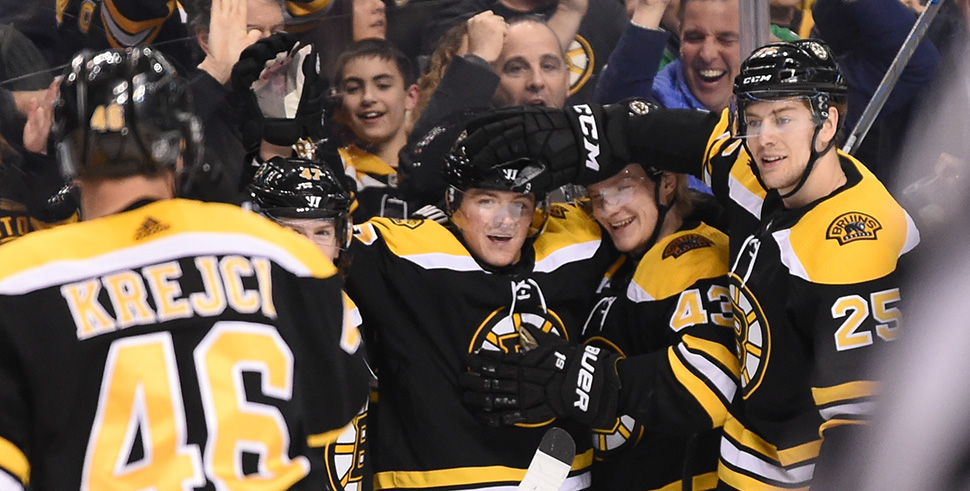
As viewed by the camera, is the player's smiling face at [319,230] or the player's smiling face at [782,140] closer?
the player's smiling face at [782,140]

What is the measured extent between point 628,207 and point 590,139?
0.20m

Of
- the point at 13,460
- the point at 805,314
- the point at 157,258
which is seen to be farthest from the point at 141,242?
the point at 805,314

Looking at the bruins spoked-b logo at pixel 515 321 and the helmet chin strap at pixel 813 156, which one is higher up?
the helmet chin strap at pixel 813 156

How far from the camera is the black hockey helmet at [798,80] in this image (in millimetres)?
2338

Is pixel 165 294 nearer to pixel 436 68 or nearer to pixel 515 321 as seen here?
pixel 515 321

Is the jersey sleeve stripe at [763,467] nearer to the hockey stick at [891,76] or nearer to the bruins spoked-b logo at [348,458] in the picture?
the bruins spoked-b logo at [348,458]

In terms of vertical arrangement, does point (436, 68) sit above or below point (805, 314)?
above

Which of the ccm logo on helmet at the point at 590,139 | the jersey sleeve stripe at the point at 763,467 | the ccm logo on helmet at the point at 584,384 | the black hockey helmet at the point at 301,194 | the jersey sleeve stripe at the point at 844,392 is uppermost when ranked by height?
the ccm logo on helmet at the point at 590,139

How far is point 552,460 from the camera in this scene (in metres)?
2.62

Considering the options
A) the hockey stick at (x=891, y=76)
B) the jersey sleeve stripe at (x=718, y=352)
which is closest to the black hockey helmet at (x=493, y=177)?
the jersey sleeve stripe at (x=718, y=352)

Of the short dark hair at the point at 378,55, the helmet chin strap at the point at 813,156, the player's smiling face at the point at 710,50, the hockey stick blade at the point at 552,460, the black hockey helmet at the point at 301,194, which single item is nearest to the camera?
the helmet chin strap at the point at 813,156

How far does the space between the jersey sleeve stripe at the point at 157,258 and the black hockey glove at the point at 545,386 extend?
1038 mm

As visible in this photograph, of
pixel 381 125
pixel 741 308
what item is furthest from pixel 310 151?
pixel 741 308

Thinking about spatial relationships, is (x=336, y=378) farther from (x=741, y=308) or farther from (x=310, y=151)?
(x=310, y=151)
